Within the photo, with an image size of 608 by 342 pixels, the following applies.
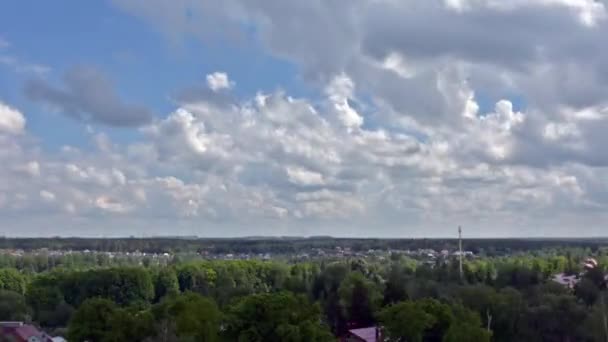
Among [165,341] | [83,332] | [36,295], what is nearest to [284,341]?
[165,341]

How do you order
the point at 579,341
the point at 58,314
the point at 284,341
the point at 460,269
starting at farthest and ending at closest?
the point at 460,269 → the point at 58,314 → the point at 579,341 → the point at 284,341

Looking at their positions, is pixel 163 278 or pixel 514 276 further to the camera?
pixel 163 278

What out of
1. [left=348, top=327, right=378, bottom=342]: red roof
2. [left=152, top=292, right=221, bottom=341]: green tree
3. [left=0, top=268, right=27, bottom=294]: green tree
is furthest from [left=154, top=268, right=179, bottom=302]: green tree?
[left=152, top=292, right=221, bottom=341]: green tree

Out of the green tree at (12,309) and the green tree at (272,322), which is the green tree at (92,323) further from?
the green tree at (12,309)

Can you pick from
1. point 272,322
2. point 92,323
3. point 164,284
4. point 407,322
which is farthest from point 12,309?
point 407,322

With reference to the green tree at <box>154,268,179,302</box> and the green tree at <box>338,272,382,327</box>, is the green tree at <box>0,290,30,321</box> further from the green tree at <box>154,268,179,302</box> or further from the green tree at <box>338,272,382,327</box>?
the green tree at <box>338,272,382,327</box>

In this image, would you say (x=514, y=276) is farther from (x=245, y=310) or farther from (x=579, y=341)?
(x=245, y=310)

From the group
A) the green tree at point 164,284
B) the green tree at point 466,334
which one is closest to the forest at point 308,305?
the green tree at point 466,334
